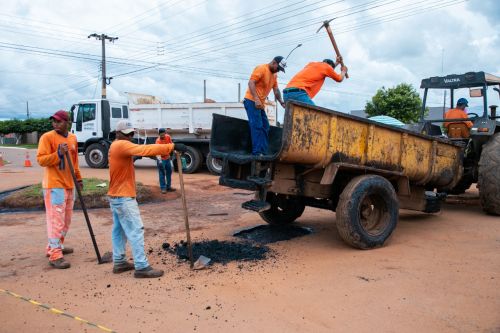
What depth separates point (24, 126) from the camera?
51.3 m

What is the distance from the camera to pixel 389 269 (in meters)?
4.67

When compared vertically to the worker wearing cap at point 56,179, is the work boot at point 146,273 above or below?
below

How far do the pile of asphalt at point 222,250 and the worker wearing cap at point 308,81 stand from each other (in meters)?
2.16

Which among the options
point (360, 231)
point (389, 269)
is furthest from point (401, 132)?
point (389, 269)

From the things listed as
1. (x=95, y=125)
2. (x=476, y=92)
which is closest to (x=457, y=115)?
(x=476, y=92)

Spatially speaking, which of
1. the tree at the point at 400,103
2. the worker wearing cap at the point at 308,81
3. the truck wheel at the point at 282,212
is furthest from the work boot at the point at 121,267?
the tree at the point at 400,103

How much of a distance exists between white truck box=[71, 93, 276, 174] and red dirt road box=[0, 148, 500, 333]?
29.3 feet

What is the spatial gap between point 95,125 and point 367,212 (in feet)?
44.1

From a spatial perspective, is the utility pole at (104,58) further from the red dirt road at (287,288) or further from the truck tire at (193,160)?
the red dirt road at (287,288)

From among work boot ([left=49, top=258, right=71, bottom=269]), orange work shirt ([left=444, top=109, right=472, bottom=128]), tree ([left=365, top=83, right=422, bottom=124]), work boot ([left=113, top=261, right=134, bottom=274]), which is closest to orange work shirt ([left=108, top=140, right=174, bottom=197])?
work boot ([left=113, top=261, right=134, bottom=274])

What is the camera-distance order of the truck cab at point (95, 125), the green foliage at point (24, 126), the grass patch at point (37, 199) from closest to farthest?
1. the grass patch at point (37, 199)
2. the truck cab at point (95, 125)
3. the green foliage at point (24, 126)

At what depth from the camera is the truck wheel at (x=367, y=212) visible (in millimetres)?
5145

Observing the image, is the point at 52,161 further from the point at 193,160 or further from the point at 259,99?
the point at 193,160

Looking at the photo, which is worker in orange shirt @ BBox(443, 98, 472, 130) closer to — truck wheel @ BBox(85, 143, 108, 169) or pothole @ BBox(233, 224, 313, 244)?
pothole @ BBox(233, 224, 313, 244)
